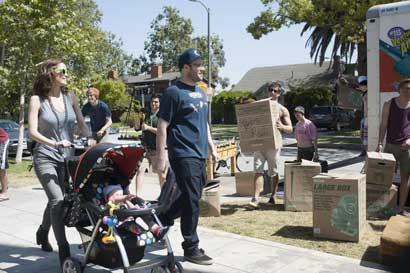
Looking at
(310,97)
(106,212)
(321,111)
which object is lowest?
(106,212)

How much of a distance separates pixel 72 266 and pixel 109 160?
0.95 metres

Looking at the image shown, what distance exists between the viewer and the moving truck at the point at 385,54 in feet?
22.9

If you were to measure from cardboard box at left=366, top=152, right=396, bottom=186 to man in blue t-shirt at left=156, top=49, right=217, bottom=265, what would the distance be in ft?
9.39

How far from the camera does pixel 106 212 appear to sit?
396 centimetres

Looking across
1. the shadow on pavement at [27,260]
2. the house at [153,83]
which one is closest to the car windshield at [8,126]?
the shadow on pavement at [27,260]

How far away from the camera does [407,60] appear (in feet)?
22.9

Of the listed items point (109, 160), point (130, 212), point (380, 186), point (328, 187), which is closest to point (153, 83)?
point (380, 186)

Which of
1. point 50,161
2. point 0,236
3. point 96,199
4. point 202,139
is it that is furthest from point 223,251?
point 0,236

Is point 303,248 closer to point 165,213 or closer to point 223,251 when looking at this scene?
point 223,251

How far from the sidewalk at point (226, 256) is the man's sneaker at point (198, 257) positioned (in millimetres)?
49

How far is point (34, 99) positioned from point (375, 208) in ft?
15.0

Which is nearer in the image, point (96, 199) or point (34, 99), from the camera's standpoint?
point (96, 199)

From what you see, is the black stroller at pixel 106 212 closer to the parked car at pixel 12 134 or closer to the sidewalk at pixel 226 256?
the sidewalk at pixel 226 256

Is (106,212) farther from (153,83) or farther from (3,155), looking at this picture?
(153,83)
